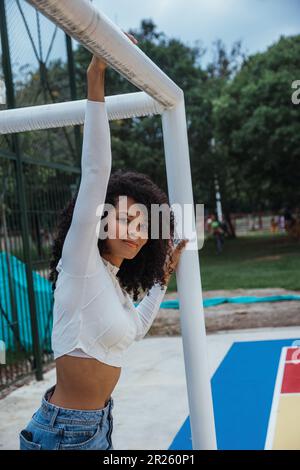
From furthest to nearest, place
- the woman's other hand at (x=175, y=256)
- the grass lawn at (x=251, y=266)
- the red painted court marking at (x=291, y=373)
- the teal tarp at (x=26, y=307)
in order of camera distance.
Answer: the grass lawn at (x=251, y=266), the teal tarp at (x=26, y=307), the red painted court marking at (x=291, y=373), the woman's other hand at (x=175, y=256)

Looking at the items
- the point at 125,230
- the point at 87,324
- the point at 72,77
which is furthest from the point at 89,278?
the point at 72,77

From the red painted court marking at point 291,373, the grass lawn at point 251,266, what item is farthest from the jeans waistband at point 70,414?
the grass lawn at point 251,266

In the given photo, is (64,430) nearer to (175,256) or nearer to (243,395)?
(175,256)

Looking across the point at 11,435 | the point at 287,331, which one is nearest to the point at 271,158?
the point at 287,331

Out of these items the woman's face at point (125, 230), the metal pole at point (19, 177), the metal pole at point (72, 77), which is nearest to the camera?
the woman's face at point (125, 230)

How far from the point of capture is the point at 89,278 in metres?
1.68

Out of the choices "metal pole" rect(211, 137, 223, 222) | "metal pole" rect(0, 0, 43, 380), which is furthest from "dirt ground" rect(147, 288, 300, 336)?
"metal pole" rect(211, 137, 223, 222)

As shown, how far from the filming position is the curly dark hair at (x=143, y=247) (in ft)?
6.44

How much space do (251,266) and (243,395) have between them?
1119 cm

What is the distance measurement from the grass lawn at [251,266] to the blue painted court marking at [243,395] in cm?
498

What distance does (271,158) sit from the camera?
17.5 meters

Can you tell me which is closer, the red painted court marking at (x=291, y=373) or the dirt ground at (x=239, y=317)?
the red painted court marking at (x=291, y=373)

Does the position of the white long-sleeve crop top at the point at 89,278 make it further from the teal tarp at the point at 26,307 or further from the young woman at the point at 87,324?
the teal tarp at the point at 26,307

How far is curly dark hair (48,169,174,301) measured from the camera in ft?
6.44
